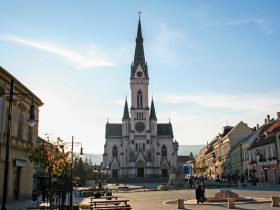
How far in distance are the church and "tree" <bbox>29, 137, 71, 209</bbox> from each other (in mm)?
80065

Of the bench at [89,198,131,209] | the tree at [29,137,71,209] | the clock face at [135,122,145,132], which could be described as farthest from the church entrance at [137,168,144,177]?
the bench at [89,198,131,209]

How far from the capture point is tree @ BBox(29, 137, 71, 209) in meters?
19.6

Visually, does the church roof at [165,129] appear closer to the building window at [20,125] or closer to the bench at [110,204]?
the building window at [20,125]

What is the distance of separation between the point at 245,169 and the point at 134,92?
4567 cm

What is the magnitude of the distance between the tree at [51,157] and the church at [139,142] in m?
80.1

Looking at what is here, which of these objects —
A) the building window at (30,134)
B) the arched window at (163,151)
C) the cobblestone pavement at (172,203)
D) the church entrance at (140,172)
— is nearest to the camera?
the cobblestone pavement at (172,203)

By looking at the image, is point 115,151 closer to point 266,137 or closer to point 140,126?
point 140,126

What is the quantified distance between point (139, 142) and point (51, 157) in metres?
84.4

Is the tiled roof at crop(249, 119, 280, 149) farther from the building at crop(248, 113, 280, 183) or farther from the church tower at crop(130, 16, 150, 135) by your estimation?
the church tower at crop(130, 16, 150, 135)

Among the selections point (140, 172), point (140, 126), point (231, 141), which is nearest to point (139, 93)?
point (140, 126)

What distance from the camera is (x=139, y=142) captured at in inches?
4090

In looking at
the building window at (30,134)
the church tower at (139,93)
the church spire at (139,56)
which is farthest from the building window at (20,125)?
the church spire at (139,56)

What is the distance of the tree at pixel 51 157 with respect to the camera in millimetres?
19641

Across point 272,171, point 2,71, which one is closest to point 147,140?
point 272,171
